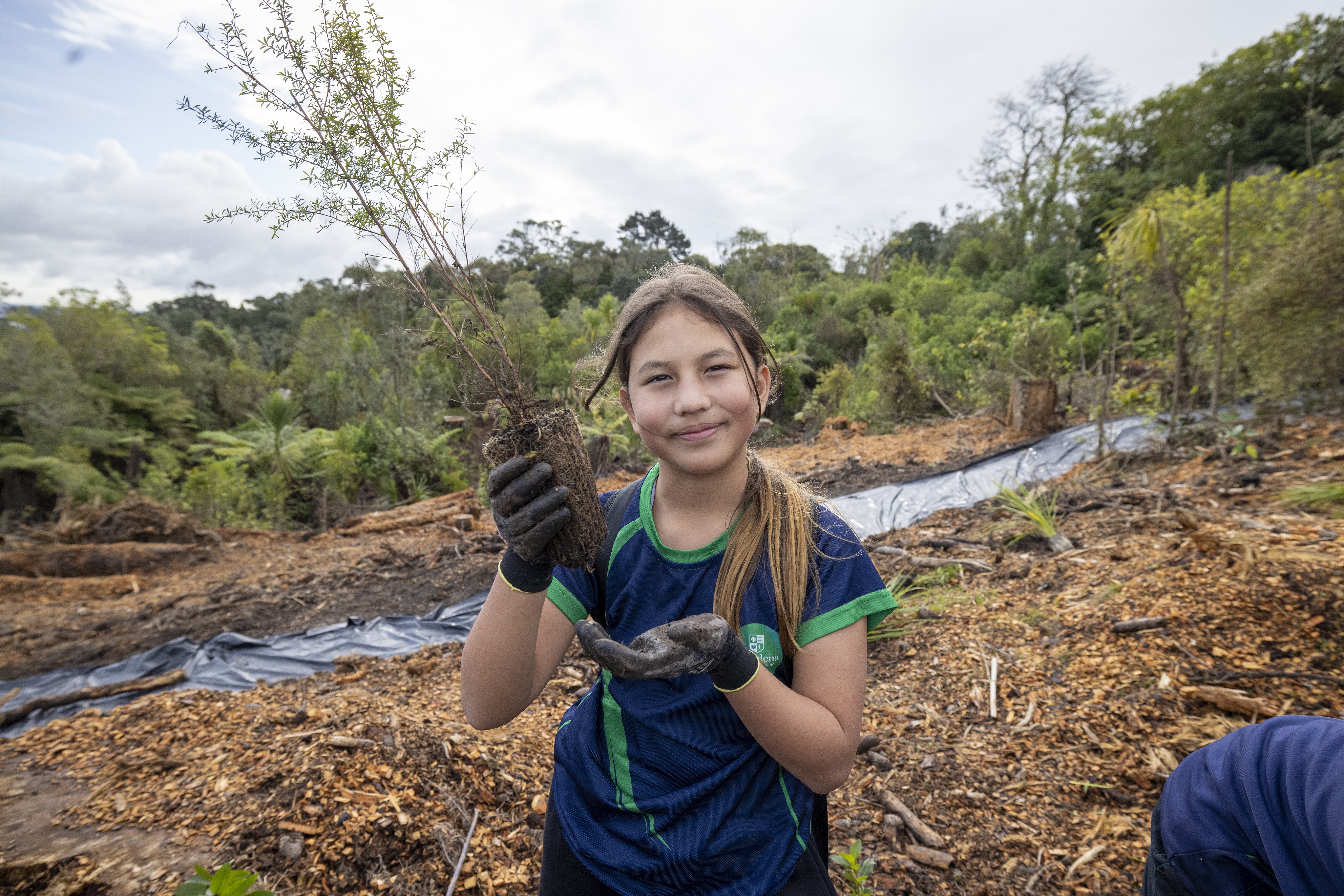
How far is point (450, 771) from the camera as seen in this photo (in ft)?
7.02

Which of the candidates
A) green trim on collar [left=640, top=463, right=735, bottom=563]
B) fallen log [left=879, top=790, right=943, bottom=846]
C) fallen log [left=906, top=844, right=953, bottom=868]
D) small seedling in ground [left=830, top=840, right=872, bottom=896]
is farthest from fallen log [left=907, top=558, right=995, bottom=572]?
green trim on collar [left=640, top=463, right=735, bottom=563]

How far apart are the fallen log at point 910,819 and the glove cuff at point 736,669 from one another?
1.48 m

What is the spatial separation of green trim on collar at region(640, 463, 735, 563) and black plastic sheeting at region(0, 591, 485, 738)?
3.42m

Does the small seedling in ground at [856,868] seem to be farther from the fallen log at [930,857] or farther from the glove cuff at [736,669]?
the glove cuff at [736,669]

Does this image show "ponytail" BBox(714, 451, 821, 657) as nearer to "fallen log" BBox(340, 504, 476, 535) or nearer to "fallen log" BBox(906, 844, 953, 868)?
"fallen log" BBox(906, 844, 953, 868)

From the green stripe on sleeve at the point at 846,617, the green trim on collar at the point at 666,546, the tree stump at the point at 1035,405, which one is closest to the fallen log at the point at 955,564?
the green stripe on sleeve at the point at 846,617

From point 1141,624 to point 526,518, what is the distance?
2.98 m

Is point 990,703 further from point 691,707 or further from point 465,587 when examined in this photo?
point 465,587

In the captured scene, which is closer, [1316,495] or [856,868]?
[856,868]

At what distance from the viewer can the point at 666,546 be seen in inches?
52.2

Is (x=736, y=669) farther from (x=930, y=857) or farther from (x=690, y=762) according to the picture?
(x=930, y=857)

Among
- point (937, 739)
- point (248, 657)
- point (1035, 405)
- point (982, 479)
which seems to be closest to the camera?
point (937, 739)

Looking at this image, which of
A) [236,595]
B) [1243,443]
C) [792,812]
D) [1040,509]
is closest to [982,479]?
[1243,443]

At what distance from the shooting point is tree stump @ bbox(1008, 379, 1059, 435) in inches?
317
